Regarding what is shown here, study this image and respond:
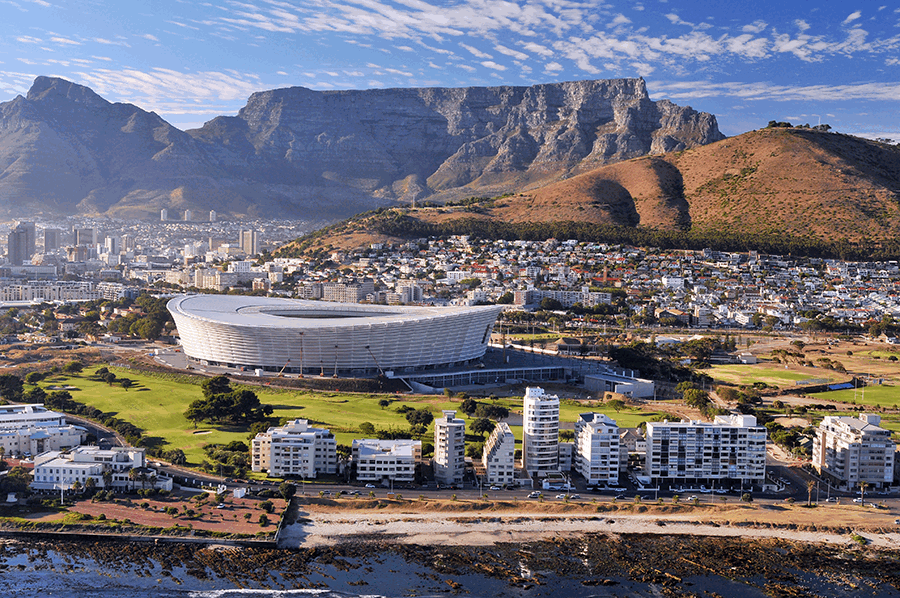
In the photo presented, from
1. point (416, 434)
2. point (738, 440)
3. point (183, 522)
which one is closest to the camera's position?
point (183, 522)

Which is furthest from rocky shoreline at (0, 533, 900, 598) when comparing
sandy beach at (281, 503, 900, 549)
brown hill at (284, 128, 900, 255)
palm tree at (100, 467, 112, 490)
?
brown hill at (284, 128, 900, 255)

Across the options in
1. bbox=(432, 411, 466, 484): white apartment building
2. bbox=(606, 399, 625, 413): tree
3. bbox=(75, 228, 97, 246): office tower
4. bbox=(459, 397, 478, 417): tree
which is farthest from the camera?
bbox=(75, 228, 97, 246): office tower

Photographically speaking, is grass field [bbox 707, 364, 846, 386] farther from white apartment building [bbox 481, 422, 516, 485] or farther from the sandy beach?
white apartment building [bbox 481, 422, 516, 485]

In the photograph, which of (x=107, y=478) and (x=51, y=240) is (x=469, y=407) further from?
(x=51, y=240)

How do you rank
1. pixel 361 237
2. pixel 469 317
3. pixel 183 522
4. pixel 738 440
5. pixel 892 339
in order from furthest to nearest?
pixel 361 237 → pixel 892 339 → pixel 469 317 → pixel 738 440 → pixel 183 522

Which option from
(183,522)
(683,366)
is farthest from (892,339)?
(183,522)

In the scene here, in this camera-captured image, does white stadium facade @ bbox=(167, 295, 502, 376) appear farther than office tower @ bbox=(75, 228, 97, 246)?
No

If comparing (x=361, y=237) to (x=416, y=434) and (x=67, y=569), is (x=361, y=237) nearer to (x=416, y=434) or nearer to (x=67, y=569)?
(x=416, y=434)
